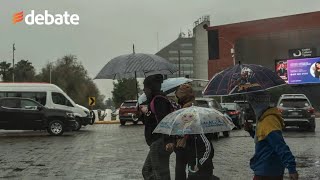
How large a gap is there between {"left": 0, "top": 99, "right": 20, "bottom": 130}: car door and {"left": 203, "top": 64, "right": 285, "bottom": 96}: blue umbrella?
61.3 ft

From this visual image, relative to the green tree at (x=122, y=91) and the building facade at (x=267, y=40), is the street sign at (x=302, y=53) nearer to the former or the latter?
the building facade at (x=267, y=40)

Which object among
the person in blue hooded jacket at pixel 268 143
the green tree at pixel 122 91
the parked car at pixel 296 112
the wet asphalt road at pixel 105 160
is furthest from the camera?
the green tree at pixel 122 91

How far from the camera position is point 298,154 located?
551 inches

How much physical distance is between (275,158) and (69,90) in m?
84.3

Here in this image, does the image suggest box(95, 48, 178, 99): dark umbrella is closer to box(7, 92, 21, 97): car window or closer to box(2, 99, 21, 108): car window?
box(2, 99, 21, 108): car window

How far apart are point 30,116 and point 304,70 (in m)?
47.1

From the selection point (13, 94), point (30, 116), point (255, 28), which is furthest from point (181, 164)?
point (255, 28)

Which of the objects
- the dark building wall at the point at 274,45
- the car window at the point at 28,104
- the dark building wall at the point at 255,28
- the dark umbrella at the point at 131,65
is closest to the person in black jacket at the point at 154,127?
the dark umbrella at the point at 131,65

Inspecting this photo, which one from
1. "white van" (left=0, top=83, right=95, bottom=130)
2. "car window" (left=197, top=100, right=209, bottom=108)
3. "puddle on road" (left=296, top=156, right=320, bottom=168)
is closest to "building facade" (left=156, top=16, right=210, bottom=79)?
"white van" (left=0, top=83, right=95, bottom=130)

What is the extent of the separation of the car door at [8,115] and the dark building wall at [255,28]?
63.9 metres

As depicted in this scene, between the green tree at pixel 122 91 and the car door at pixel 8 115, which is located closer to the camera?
the car door at pixel 8 115

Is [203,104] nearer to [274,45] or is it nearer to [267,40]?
[274,45]

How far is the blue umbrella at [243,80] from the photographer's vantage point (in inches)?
209

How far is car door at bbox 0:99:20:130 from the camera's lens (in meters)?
23.3
